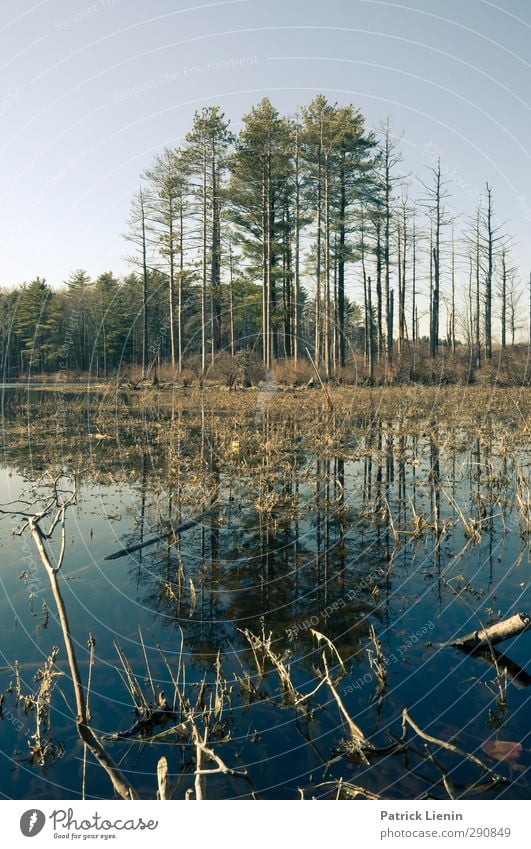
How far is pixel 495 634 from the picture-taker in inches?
184

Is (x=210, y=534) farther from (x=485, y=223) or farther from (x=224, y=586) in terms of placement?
(x=485, y=223)

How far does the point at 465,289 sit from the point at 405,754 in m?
52.4

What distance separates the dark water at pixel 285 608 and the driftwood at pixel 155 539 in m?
0.14

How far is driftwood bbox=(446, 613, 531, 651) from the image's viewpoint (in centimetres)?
444

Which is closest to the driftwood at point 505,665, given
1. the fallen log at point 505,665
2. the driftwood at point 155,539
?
the fallen log at point 505,665

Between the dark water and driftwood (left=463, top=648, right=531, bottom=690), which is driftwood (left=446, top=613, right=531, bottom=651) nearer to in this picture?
driftwood (left=463, top=648, right=531, bottom=690)

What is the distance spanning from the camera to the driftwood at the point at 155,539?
7316mm

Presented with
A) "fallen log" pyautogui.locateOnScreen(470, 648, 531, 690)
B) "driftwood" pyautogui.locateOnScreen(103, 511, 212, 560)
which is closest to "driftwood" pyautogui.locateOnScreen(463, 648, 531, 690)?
"fallen log" pyautogui.locateOnScreen(470, 648, 531, 690)

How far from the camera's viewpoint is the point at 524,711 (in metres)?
3.95

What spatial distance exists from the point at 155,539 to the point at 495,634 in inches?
186

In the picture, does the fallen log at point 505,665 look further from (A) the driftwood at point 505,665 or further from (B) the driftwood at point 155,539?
(B) the driftwood at point 155,539

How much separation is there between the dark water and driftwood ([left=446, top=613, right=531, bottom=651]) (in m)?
0.18

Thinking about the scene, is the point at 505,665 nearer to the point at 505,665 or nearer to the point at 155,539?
the point at 505,665

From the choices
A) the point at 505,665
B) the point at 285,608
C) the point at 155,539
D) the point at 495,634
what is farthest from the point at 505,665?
the point at 155,539
